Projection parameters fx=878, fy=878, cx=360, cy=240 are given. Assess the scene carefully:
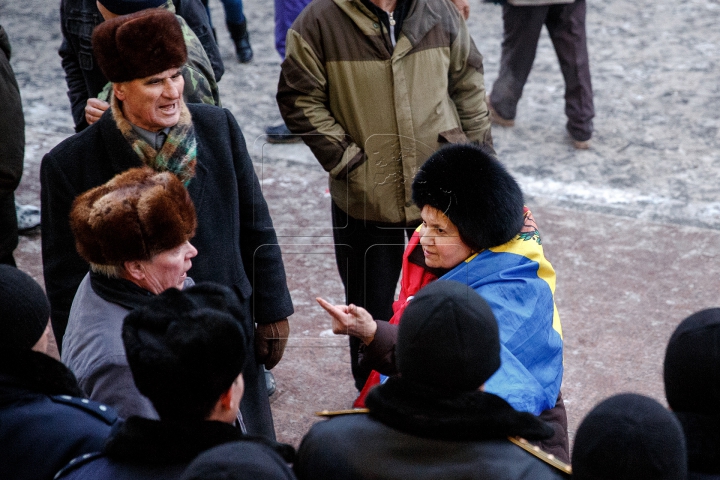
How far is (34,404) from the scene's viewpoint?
2.04 meters

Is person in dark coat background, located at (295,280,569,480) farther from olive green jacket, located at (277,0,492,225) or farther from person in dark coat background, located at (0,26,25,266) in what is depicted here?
person in dark coat background, located at (0,26,25,266)

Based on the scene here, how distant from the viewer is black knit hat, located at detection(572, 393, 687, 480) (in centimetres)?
172

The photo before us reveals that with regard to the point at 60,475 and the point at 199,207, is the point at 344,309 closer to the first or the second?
the point at 199,207

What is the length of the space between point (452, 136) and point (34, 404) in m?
2.20

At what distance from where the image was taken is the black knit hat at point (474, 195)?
285 centimetres

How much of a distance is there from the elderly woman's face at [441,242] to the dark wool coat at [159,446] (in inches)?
48.3

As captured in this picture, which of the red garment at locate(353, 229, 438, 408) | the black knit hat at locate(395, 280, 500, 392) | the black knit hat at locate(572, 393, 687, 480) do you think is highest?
the black knit hat at locate(395, 280, 500, 392)

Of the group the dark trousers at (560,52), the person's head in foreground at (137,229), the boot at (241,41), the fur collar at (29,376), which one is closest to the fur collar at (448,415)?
the fur collar at (29,376)

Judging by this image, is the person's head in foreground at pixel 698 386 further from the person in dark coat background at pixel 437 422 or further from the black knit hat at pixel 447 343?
the black knit hat at pixel 447 343

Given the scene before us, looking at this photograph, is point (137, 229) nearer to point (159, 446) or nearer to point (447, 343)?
point (159, 446)

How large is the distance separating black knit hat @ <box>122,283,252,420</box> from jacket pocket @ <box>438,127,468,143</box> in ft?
6.39

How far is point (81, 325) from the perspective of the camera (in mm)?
2439

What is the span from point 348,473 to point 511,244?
1.23 m

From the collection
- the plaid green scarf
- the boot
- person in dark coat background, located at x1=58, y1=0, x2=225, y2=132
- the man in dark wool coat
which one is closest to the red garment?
the man in dark wool coat
